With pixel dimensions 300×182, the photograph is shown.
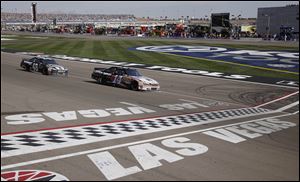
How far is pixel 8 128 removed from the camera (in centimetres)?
1248

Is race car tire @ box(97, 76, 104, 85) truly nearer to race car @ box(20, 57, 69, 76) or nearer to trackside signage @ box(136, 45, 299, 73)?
race car @ box(20, 57, 69, 76)

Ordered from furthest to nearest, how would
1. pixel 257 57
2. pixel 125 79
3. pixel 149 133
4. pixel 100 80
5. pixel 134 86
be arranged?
pixel 257 57 → pixel 100 80 → pixel 125 79 → pixel 134 86 → pixel 149 133

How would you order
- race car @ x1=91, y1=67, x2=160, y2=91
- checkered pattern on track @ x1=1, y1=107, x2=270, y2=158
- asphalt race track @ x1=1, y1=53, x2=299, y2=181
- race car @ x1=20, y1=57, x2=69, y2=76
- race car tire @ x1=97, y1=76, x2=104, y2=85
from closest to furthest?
asphalt race track @ x1=1, y1=53, x2=299, y2=181 → checkered pattern on track @ x1=1, y1=107, x2=270, y2=158 → race car @ x1=91, y1=67, x2=160, y2=91 → race car tire @ x1=97, y1=76, x2=104, y2=85 → race car @ x1=20, y1=57, x2=69, y2=76

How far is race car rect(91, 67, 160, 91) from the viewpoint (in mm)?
21781

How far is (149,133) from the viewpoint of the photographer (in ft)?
40.0

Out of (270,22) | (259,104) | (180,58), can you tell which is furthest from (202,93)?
(270,22)

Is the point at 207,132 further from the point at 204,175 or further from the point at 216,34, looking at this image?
the point at 216,34

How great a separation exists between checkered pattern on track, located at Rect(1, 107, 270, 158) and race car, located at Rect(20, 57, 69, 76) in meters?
14.5

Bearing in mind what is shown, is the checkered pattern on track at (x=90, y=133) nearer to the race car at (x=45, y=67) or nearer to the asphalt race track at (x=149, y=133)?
the asphalt race track at (x=149, y=133)

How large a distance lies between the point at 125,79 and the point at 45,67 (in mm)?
7979

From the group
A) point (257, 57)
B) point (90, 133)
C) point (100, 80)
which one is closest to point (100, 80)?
point (100, 80)

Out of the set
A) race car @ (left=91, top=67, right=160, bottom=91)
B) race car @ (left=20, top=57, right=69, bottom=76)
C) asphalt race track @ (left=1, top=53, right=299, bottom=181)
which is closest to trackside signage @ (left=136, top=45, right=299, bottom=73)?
asphalt race track @ (left=1, top=53, right=299, bottom=181)

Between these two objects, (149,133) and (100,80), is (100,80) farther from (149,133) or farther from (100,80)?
(149,133)

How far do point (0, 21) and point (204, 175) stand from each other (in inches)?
199
